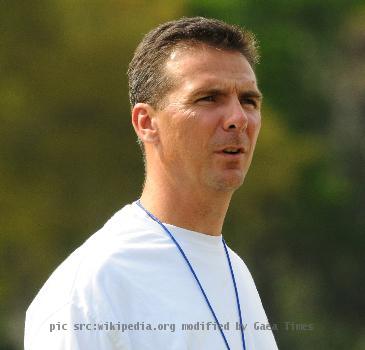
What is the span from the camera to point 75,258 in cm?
317

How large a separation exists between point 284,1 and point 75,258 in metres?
13.8

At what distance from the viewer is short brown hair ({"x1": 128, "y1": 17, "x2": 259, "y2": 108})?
346 cm

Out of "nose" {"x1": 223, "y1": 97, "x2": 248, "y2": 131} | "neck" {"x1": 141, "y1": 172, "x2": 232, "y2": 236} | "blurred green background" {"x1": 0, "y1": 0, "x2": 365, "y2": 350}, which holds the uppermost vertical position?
"blurred green background" {"x1": 0, "y1": 0, "x2": 365, "y2": 350}

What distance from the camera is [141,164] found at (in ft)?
47.1

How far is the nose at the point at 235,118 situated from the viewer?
331 centimetres

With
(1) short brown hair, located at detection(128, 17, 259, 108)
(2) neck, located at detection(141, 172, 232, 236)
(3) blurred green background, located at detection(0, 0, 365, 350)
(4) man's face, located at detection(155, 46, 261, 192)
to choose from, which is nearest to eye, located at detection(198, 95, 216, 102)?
(4) man's face, located at detection(155, 46, 261, 192)

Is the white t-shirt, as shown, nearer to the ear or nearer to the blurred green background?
A: the ear

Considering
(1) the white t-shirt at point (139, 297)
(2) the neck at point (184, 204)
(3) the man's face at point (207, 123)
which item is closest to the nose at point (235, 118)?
(3) the man's face at point (207, 123)

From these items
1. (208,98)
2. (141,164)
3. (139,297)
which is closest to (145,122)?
(208,98)

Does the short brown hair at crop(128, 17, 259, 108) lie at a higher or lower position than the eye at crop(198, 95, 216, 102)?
higher

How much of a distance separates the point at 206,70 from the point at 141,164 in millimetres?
10995

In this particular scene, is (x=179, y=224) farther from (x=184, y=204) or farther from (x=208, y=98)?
(x=208, y=98)

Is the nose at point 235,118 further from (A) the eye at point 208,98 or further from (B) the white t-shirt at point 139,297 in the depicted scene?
(B) the white t-shirt at point 139,297

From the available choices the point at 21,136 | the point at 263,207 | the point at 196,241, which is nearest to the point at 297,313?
the point at 263,207
